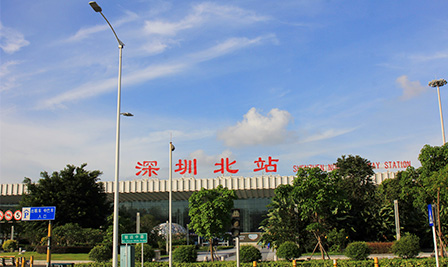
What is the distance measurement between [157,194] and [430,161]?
43.8 metres

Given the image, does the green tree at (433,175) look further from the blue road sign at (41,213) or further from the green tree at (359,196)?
the blue road sign at (41,213)

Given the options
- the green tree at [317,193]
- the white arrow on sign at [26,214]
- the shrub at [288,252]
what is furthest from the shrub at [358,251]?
the white arrow on sign at [26,214]

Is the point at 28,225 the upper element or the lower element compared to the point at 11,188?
lower

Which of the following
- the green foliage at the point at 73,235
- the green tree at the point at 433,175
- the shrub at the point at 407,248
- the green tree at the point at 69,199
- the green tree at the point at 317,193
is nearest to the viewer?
the green tree at the point at 433,175

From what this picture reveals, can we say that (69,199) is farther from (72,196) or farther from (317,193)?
(317,193)

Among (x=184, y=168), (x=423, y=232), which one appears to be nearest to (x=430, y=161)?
(x=423, y=232)

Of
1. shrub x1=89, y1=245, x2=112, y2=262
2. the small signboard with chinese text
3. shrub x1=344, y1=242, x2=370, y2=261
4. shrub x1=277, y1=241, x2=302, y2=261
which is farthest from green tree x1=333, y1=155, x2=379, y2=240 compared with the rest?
the small signboard with chinese text

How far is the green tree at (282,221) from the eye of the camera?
31.2m

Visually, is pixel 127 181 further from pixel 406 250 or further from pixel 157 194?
pixel 406 250

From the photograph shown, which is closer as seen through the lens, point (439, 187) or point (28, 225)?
point (439, 187)

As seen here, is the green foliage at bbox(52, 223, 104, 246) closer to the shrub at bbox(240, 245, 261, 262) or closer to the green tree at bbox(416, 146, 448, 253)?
the shrub at bbox(240, 245, 261, 262)

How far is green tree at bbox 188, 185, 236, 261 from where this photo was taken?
2806cm

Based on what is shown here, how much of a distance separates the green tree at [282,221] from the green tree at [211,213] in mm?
4557

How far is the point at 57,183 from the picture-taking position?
46594 mm
